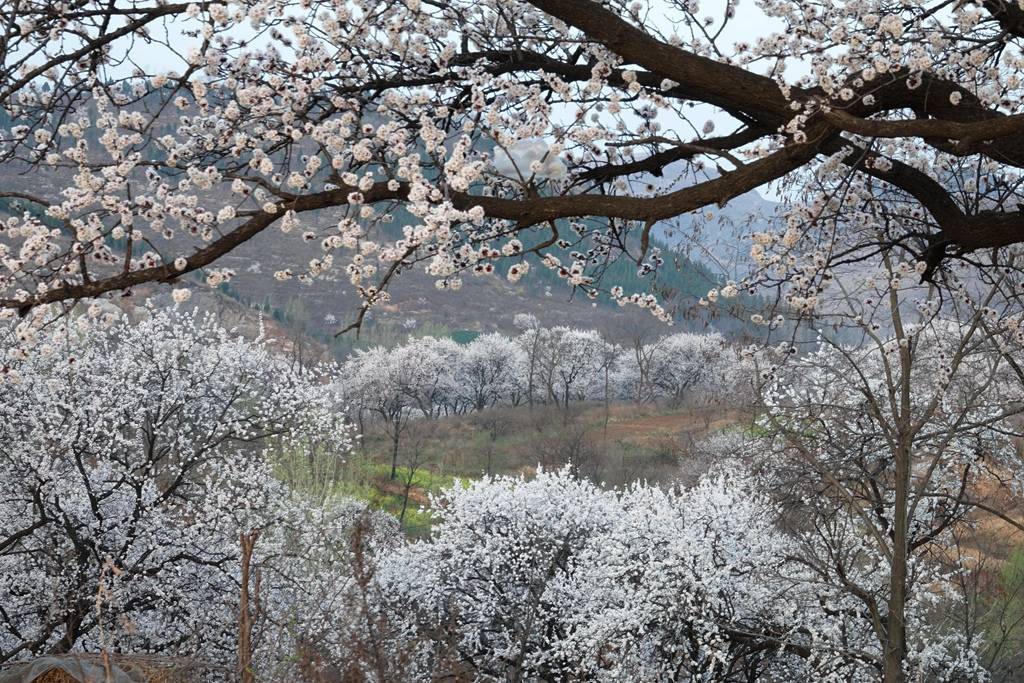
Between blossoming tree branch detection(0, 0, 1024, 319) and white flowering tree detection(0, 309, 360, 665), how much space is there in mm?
9397

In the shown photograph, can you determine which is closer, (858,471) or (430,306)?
(858,471)

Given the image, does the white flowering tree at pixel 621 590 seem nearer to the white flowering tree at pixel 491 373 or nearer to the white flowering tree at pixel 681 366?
the white flowering tree at pixel 681 366

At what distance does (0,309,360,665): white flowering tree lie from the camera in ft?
44.0

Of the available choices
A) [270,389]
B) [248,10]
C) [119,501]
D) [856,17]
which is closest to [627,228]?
[856,17]

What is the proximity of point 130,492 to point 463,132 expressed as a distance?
12541mm

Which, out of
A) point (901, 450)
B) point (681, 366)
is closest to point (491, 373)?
point (681, 366)

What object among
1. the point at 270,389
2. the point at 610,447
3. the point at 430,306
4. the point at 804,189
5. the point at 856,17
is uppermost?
the point at 430,306

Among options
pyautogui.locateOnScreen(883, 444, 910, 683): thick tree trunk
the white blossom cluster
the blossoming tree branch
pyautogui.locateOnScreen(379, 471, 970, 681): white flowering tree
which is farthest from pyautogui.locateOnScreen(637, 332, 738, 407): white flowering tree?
the blossoming tree branch

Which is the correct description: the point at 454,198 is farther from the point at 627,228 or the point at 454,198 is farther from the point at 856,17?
the point at 856,17

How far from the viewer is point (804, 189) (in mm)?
5129

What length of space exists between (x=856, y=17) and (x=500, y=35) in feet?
5.48

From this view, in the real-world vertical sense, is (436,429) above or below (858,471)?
above

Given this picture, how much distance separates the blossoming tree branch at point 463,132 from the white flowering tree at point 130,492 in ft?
30.8

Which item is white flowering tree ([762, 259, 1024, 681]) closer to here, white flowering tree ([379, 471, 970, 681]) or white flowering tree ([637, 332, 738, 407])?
white flowering tree ([379, 471, 970, 681])
